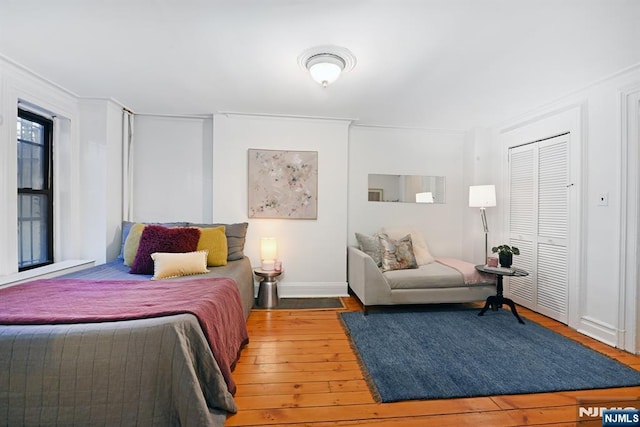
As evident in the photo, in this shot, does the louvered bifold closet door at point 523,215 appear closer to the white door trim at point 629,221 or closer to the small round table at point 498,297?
the small round table at point 498,297

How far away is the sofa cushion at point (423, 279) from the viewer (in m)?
2.96

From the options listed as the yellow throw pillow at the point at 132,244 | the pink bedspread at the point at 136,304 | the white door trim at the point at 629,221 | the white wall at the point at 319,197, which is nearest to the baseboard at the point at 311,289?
the white wall at the point at 319,197

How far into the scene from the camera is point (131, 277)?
2346 mm

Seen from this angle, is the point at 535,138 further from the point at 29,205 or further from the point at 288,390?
the point at 29,205

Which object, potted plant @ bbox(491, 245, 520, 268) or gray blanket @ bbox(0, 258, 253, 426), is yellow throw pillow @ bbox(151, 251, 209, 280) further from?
potted plant @ bbox(491, 245, 520, 268)

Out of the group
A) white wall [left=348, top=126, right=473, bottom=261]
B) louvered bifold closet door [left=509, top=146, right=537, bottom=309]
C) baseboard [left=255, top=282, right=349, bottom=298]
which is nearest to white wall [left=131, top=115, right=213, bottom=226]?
baseboard [left=255, top=282, right=349, bottom=298]

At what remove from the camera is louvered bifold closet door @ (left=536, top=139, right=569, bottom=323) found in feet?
9.00

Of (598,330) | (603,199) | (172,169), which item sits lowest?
(598,330)

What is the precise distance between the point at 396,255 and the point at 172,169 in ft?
9.72

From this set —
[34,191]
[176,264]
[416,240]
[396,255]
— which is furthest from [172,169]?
[416,240]

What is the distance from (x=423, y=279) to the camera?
2.98 m

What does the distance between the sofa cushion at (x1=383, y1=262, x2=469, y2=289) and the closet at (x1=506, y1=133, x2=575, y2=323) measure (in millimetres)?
845

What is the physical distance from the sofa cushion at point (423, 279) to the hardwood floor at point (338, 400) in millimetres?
996

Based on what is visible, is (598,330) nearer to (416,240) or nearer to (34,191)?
(416,240)
